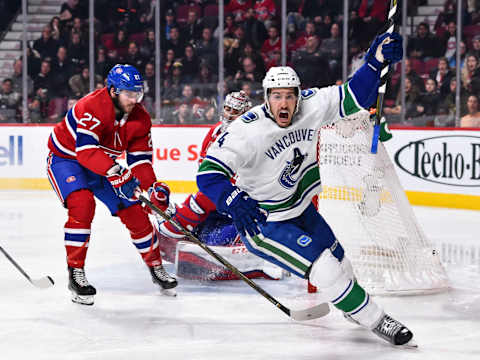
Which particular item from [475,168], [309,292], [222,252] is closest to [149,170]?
[222,252]

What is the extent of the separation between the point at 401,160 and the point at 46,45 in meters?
4.41

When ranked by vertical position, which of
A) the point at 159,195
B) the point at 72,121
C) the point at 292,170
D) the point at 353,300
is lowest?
the point at 353,300

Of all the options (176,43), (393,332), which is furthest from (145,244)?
(176,43)

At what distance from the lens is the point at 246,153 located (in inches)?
114

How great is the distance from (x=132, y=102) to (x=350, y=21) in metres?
5.10

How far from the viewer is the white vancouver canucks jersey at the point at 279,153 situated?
289cm

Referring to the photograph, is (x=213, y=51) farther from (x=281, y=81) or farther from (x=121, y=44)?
(x=281, y=81)

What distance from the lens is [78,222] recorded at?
3664 mm

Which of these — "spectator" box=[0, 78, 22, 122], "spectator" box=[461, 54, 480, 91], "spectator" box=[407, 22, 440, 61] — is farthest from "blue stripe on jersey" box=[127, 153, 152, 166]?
"spectator" box=[0, 78, 22, 122]

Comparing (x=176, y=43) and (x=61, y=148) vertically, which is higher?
(x=176, y=43)

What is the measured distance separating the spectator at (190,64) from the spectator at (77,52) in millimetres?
1222

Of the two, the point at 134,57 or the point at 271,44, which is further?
the point at 134,57

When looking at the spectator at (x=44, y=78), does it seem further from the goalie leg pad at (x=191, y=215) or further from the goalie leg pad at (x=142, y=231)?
the goalie leg pad at (x=142, y=231)

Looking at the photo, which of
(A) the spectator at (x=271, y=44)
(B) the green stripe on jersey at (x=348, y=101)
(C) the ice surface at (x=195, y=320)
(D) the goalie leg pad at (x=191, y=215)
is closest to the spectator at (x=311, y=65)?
(A) the spectator at (x=271, y=44)
